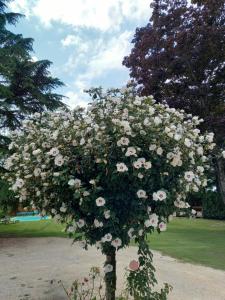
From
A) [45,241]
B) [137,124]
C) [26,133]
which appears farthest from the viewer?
[45,241]

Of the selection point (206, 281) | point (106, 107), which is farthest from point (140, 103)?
point (206, 281)

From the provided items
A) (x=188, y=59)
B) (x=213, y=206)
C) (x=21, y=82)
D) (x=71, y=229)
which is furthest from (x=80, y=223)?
(x=213, y=206)

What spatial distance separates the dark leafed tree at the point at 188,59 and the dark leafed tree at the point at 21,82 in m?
4.19

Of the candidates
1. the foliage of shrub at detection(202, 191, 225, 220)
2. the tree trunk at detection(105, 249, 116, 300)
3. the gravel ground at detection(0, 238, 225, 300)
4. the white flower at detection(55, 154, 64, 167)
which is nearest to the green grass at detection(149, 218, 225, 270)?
the gravel ground at detection(0, 238, 225, 300)

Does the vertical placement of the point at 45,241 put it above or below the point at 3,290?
above

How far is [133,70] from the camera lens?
53.9ft

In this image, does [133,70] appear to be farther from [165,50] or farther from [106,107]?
[106,107]

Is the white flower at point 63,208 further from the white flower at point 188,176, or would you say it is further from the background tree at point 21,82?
the background tree at point 21,82

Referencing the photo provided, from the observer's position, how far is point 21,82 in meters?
12.6

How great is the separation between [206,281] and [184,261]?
5.17 feet

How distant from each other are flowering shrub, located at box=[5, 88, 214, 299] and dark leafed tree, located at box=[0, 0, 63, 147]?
8487 millimetres

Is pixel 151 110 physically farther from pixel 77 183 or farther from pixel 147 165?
pixel 77 183

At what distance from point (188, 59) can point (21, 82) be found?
6.24 m

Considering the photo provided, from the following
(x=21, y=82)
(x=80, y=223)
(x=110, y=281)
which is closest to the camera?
(x=80, y=223)
